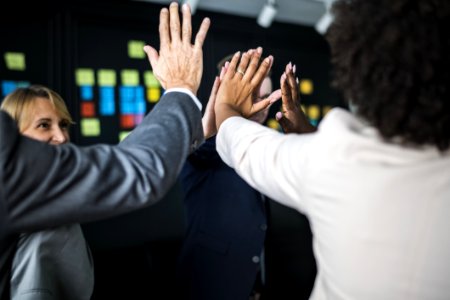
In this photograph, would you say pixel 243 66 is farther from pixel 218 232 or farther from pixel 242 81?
pixel 218 232

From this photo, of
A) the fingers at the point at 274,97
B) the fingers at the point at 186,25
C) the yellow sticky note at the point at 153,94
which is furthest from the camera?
the yellow sticky note at the point at 153,94

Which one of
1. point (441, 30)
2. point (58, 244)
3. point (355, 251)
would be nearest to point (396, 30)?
point (441, 30)

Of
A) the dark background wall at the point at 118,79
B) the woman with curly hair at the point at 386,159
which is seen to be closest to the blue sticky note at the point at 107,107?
the dark background wall at the point at 118,79

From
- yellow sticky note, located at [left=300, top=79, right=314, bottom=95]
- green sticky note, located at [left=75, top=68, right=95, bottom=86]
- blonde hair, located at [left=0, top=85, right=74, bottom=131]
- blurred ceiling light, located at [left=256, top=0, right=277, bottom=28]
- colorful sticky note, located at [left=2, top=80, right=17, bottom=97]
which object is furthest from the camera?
yellow sticky note, located at [left=300, top=79, right=314, bottom=95]

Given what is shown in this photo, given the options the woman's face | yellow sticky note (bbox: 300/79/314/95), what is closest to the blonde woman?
the woman's face

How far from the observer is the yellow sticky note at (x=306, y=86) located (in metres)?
3.78

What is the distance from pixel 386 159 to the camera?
56 cm

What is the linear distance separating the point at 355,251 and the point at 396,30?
0.35 metres

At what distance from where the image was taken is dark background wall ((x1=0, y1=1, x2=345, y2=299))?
2639 millimetres

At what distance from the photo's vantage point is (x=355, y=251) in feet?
1.91

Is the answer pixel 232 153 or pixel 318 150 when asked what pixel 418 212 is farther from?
pixel 232 153

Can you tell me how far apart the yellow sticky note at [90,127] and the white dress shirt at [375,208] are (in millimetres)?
2565

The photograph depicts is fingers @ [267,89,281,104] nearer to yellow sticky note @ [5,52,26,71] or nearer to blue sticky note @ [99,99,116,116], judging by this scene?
blue sticky note @ [99,99,116,116]

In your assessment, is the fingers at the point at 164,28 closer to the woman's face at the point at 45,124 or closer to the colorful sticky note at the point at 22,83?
the woman's face at the point at 45,124
